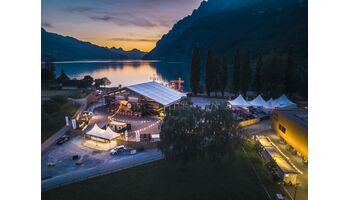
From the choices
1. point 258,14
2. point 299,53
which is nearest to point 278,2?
point 258,14

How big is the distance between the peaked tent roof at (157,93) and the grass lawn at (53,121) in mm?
5302

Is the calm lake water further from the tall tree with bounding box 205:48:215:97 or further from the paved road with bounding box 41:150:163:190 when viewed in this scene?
the paved road with bounding box 41:150:163:190

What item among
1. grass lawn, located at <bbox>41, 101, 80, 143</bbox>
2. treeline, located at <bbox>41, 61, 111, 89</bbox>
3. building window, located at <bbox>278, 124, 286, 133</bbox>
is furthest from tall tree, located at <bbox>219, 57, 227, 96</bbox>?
treeline, located at <bbox>41, 61, 111, 89</bbox>

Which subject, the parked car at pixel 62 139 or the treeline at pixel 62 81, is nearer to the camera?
the parked car at pixel 62 139

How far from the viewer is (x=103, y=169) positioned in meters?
9.55

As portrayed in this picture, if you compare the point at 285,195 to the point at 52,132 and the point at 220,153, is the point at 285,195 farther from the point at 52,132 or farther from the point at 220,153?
the point at 52,132

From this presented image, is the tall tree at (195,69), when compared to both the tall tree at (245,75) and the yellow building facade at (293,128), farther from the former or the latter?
the yellow building facade at (293,128)

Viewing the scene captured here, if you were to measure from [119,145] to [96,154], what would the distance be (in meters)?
1.33

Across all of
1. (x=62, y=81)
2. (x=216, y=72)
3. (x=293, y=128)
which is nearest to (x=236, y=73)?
(x=216, y=72)

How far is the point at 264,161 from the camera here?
9.84m

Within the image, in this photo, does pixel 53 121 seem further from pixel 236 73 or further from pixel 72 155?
pixel 236 73

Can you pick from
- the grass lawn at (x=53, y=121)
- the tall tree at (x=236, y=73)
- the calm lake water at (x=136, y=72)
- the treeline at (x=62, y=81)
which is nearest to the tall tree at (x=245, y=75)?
the tall tree at (x=236, y=73)

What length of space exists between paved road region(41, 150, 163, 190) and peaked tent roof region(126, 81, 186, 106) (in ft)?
21.2

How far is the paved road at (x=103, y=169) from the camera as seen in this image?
28.2ft
